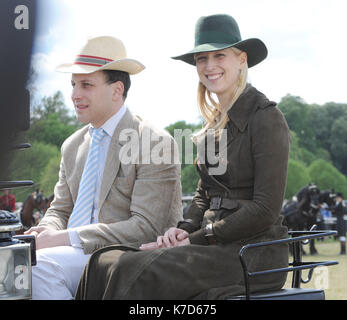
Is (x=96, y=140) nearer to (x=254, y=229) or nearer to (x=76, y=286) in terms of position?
(x=76, y=286)

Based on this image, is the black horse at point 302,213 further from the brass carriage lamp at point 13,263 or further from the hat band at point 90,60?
the brass carriage lamp at point 13,263

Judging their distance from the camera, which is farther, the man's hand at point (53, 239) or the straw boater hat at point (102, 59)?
the straw boater hat at point (102, 59)

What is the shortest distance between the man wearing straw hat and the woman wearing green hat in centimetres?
18

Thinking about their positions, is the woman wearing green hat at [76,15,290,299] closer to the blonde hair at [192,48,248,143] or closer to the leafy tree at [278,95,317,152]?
the blonde hair at [192,48,248,143]

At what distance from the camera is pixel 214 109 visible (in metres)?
3.22

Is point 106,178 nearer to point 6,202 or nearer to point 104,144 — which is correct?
point 104,144

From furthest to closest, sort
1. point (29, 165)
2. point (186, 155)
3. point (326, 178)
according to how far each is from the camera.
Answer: point (326, 178) → point (29, 165) → point (186, 155)

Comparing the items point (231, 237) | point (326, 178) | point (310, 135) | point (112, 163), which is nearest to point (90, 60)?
point (112, 163)

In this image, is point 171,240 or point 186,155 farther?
point 186,155

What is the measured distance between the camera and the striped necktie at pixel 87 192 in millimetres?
3252

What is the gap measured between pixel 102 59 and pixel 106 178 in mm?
658

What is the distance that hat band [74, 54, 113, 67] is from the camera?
328 cm

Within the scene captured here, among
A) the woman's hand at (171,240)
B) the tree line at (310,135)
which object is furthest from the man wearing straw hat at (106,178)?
the tree line at (310,135)

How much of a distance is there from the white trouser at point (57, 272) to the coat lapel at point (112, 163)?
0.36 m
